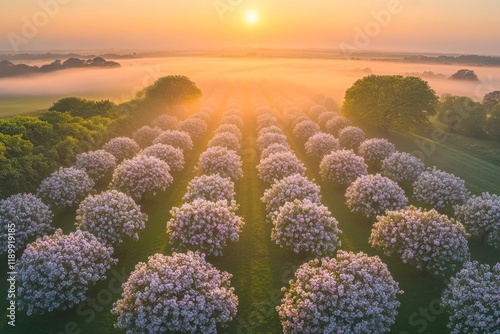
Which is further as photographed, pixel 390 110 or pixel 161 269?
pixel 390 110

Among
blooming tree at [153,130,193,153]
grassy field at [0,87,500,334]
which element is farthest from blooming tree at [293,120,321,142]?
blooming tree at [153,130,193,153]

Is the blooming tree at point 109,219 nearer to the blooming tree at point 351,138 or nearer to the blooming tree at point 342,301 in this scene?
the blooming tree at point 342,301

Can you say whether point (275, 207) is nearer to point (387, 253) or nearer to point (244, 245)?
point (244, 245)

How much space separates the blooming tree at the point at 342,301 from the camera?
12633 mm

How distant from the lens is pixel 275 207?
22.3 m

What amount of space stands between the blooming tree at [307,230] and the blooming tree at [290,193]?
322cm

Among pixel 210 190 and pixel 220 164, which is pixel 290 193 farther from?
pixel 220 164

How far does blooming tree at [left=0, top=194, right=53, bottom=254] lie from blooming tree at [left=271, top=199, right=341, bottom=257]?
14.0 meters

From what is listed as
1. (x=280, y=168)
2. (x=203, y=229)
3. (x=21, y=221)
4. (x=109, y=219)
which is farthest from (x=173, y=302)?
(x=280, y=168)

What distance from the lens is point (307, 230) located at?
1792cm

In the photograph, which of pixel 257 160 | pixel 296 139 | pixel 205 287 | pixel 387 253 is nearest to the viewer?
pixel 205 287

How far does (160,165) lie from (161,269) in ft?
44.3

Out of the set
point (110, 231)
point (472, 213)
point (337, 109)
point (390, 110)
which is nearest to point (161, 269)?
point (110, 231)

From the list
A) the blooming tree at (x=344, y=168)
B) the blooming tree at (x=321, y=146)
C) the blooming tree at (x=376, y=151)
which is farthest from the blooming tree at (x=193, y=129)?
the blooming tree at (x=376, y=151)
